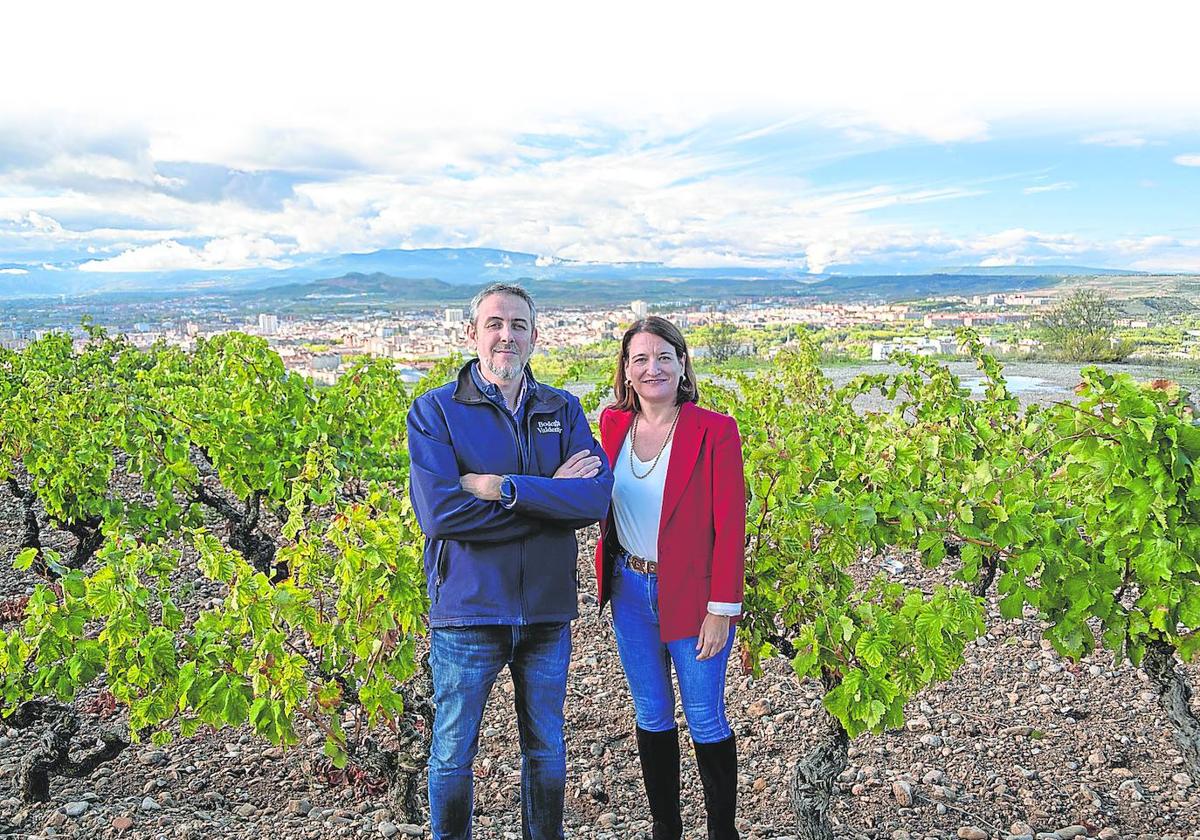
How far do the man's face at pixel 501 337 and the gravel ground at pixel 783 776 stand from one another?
1.89 m

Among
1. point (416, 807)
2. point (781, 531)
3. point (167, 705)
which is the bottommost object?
point (416, 807)

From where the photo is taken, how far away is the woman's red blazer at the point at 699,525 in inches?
112

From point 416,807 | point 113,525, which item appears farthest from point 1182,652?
point 113,525

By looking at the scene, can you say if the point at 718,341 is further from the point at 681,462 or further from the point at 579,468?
the point at 579,468

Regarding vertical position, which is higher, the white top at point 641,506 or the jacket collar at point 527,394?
the jacket collar at point 527,394

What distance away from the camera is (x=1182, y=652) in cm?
324

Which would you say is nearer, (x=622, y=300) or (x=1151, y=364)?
(x=1151, y=364)

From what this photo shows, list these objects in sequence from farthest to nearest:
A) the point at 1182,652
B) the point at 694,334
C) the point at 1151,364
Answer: the point at 694,334
the point at 1151,364
the point at 1182,652

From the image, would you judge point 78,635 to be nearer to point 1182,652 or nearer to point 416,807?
Answer: point 416,807

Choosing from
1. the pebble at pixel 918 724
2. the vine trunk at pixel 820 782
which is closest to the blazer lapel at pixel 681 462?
the vine trunk at pixel 820 782

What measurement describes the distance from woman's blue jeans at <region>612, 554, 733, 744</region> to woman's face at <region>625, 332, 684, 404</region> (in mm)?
546

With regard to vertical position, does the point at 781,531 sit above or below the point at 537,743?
above

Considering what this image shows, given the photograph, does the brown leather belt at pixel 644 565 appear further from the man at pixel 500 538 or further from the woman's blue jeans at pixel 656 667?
the man at pixel 500 538

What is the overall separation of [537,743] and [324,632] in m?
0.92
